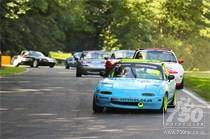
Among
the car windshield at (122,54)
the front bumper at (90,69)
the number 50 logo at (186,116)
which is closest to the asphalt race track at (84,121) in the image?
the number 50 logo at (186,116)

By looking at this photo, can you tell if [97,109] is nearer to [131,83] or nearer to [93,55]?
[131,83]

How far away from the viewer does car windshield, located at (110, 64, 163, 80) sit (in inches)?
685

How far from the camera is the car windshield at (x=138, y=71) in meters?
17.4

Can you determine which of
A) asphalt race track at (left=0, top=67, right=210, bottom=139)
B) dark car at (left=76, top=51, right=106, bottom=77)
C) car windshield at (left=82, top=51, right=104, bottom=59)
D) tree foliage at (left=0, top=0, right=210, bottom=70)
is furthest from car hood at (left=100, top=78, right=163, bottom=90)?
tree foliage at (left=0, top=0, right=210, bottom=70)

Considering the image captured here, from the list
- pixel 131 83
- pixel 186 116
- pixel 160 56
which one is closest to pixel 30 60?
pixel 160 56

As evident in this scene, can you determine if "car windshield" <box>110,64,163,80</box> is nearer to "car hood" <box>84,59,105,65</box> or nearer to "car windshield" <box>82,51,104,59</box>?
"car hood" <box>84,59,105,65</box>

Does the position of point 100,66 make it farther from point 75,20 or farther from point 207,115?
point 75,20

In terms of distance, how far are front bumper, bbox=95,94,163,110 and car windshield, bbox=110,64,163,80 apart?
1202mm

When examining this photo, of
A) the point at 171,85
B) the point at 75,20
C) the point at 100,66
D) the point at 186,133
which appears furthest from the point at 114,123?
the point at 75,20

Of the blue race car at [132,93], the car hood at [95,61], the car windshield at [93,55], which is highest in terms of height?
the car windshield at [93,55]

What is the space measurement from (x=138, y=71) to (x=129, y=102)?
5.12 feet

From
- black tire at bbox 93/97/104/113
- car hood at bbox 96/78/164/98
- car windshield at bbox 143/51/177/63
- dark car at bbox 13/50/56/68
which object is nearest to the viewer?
car hood at bbox 96/78/164/98

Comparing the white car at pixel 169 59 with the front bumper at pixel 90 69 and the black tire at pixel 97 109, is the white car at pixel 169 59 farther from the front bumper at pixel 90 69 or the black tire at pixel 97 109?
the black tire at pixel 97 109

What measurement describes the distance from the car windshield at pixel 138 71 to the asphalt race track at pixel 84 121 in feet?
3.24
